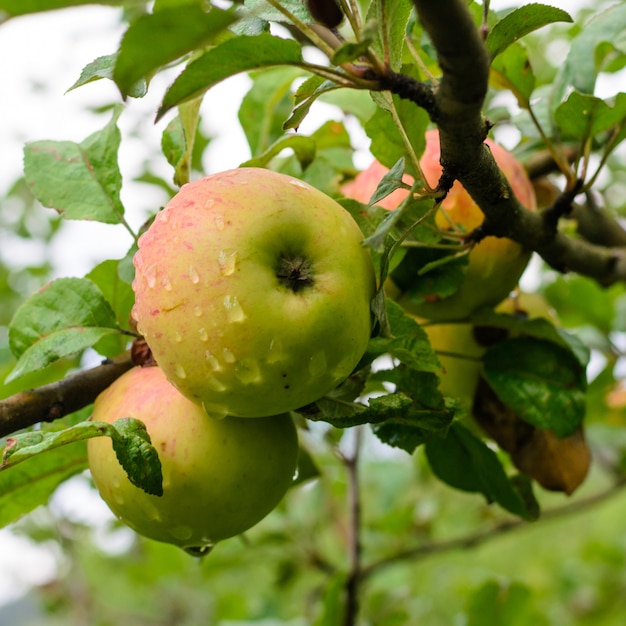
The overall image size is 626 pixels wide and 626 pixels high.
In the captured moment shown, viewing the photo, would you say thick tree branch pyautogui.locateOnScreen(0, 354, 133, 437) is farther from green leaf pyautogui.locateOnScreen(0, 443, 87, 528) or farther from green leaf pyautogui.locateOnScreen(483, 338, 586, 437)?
green leaf pyautogui.locateOnScreen(483, 338, 586, 437)

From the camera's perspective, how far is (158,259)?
587mm

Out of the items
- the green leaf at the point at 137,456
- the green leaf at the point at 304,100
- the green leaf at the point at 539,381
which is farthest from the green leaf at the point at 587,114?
the green leaf at the point at 137,456

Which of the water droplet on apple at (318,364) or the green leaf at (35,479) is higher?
the water droplet on apple at (318,364)

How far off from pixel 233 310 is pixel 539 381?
43 centimetres

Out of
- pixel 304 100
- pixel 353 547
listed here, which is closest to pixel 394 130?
pixel 304 100

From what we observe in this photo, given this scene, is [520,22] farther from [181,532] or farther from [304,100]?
[181,532]

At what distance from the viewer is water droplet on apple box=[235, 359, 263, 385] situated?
56 centimetres

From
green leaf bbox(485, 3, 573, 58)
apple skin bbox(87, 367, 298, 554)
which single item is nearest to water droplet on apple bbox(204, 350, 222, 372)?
apple skin bbox(87, 367, 298, 554)

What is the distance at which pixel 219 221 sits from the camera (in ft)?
1.88

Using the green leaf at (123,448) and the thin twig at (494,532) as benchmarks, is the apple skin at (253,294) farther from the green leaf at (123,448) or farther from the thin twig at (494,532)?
the thin twig at (494,532)

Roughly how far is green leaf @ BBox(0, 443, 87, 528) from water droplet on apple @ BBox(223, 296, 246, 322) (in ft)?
1.04

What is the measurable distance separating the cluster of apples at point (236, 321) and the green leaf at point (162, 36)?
16 cm

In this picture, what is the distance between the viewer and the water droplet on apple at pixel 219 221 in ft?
1.87

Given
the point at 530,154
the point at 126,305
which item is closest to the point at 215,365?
the point at 126,305
